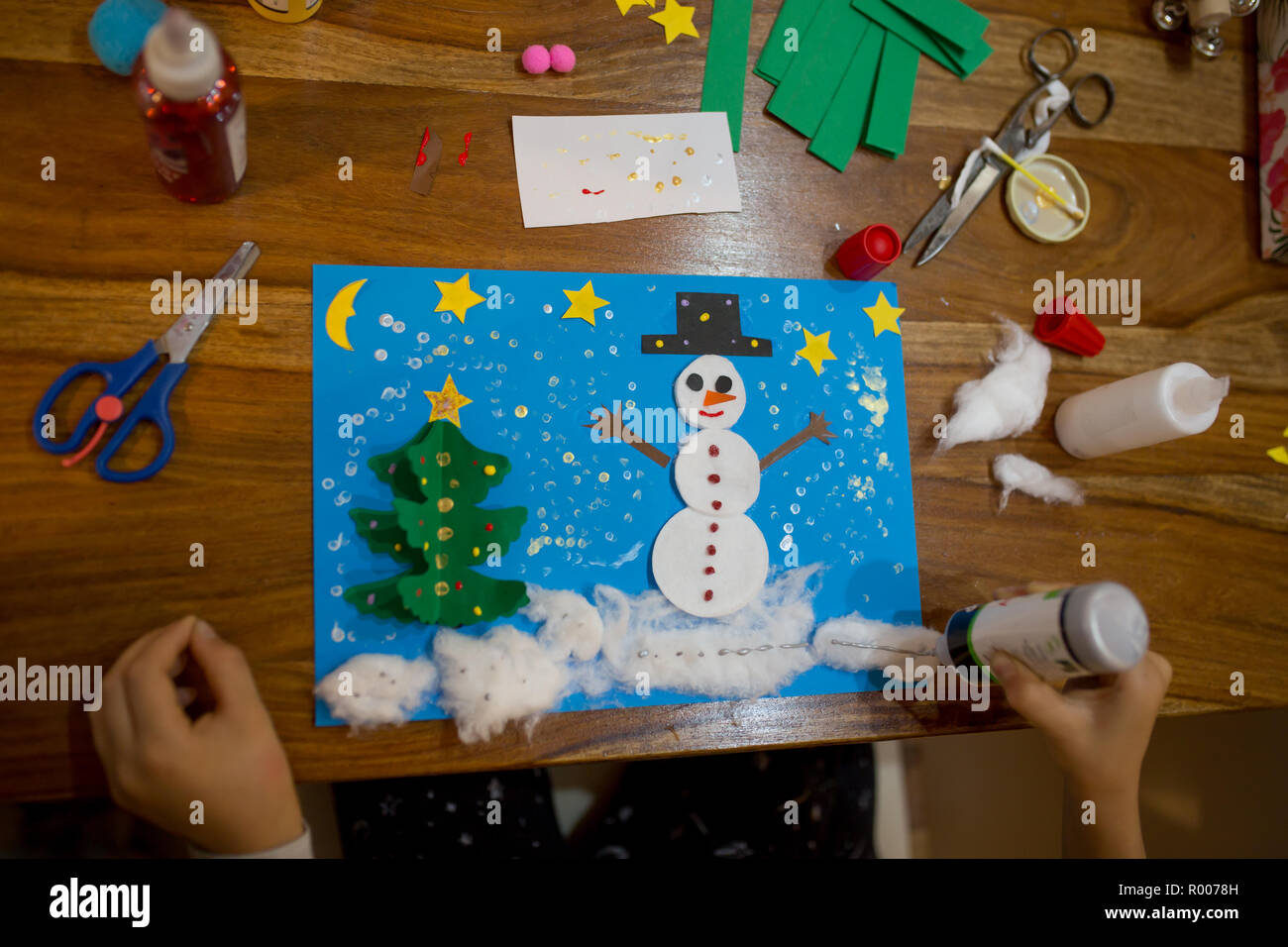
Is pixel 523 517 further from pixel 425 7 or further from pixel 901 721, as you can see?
pixel 425 7

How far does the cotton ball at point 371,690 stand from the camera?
0.74 metres

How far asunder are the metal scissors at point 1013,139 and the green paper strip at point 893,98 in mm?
93

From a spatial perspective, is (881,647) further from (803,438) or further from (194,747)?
(194,747)

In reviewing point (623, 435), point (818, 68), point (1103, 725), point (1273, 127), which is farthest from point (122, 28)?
point (1273, 127)

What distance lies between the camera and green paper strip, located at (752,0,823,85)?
3.14ft

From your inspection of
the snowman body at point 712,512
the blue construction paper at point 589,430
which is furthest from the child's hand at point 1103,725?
the snowman body at point 712,512

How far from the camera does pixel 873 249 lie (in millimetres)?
895

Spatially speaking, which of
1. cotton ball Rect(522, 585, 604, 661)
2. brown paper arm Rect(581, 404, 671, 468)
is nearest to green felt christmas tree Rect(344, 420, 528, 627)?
cotton ball Rect(522, 585, 604, 661)

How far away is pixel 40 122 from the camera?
0.80 meters

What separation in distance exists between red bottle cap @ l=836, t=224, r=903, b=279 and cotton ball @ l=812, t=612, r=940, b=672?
1.26ft

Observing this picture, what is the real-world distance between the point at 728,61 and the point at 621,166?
0.19 metres

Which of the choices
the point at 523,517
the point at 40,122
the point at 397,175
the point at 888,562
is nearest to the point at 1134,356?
the point at 888,562

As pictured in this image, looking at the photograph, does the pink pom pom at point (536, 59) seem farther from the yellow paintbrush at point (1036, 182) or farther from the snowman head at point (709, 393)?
the yellow paintbrush at point (1036, 182)
